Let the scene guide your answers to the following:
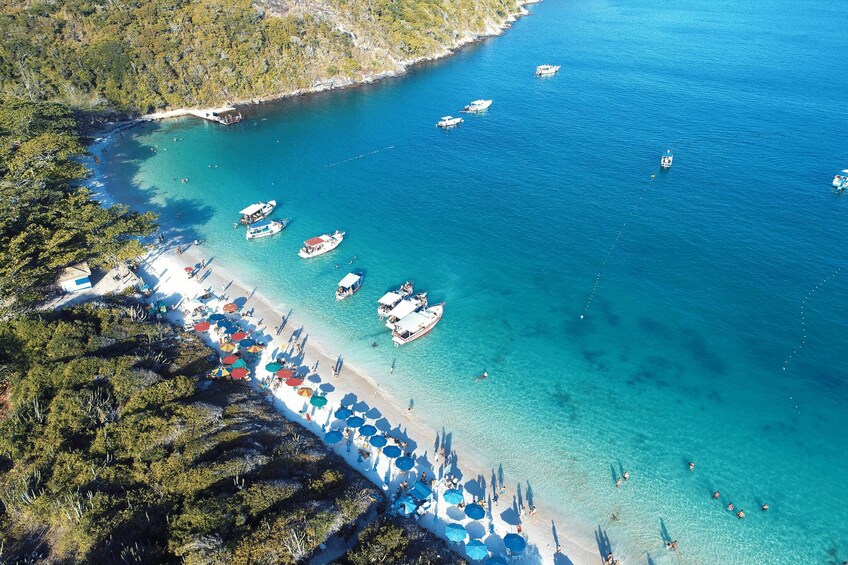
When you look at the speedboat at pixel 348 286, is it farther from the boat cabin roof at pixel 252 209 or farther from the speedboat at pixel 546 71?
the speedboat at pixel 546 71

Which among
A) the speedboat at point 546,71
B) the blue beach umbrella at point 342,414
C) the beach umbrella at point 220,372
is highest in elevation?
the speedboat at point 546,71

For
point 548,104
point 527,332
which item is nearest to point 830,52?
point 548,104

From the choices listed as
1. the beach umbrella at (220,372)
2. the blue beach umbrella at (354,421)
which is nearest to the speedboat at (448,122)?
the beach umbrella at (220,372)

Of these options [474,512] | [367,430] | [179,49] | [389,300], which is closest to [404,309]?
[389,300]

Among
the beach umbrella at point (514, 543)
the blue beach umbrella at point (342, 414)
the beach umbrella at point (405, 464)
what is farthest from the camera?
the blue beach umbrella at point (342, 414)

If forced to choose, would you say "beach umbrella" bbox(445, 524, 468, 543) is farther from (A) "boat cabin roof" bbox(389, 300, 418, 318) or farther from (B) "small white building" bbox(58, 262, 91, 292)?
(B) "small white building" bbox(58, 262, 91, 292)

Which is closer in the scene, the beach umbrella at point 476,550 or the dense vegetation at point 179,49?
the beach umbrella at point 476,550
